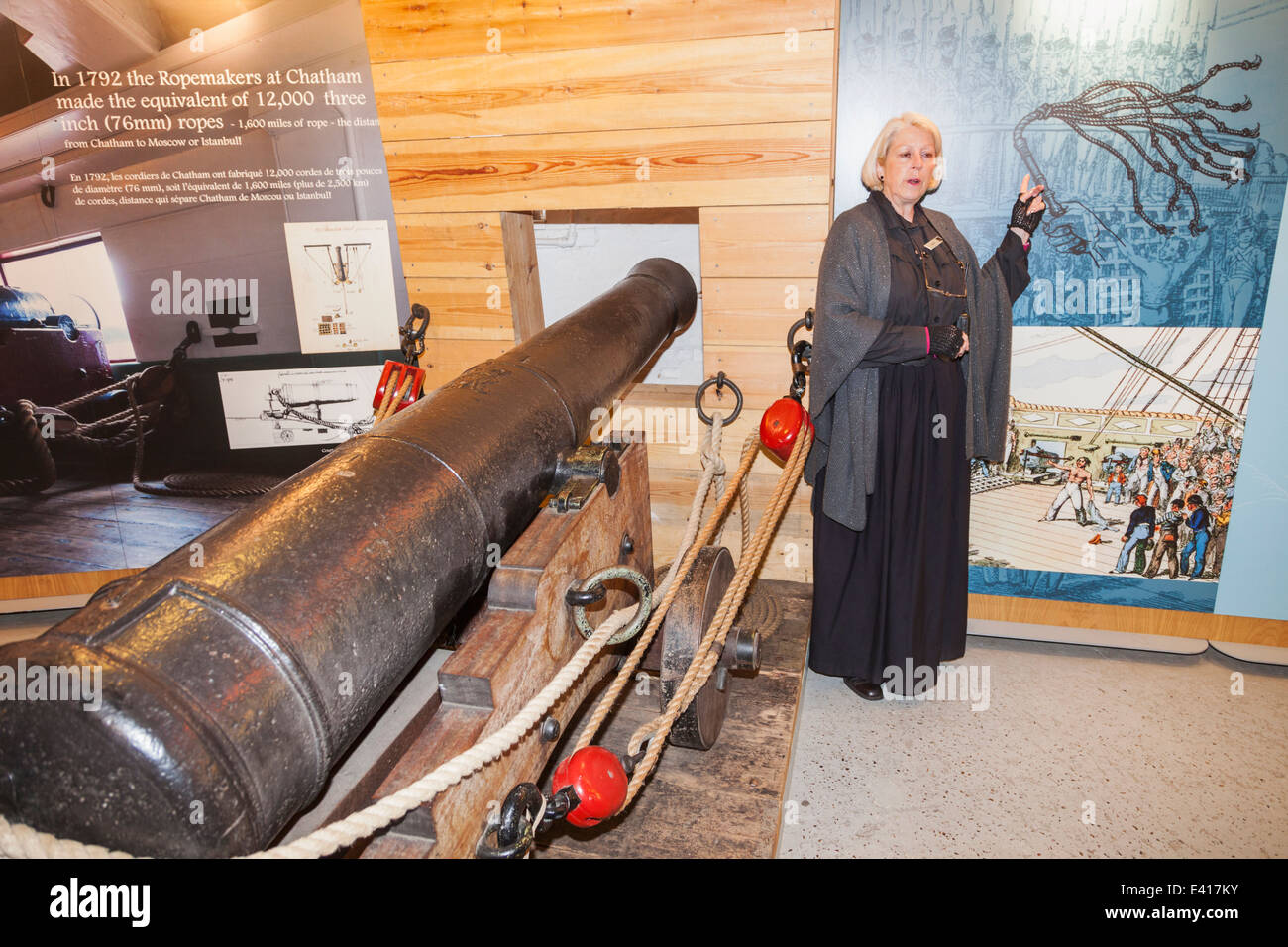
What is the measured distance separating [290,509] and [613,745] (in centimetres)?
156

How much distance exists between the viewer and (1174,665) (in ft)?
11.1

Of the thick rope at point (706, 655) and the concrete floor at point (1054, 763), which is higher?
the thick rope at point (706, 655)

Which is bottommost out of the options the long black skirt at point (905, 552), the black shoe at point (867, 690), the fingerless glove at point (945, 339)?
the black shoe at point (867, 690)

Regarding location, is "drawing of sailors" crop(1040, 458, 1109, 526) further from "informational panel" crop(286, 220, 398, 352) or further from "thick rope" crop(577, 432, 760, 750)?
"informational panel" crop(286, 220, 398, 352)

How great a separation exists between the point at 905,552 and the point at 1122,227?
1.48 m

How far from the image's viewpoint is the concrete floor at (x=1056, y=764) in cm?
250

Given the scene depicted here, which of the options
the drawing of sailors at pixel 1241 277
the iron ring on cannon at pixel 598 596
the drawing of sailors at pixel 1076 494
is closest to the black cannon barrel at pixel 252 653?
A: the iron ring on cannon at pixel 598 596

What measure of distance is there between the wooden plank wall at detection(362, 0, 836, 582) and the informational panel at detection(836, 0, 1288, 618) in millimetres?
268

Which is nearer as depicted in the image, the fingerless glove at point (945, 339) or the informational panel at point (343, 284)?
the fingerless glove at point (945, 339)

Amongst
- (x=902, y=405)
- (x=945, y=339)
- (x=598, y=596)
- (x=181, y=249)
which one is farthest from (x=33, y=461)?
(x=945, y=339)

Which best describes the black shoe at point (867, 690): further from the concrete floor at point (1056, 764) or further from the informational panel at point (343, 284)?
the informational panel at point (343, 284)

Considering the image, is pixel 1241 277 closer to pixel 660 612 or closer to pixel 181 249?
pixel 660 612

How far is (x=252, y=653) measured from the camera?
114 cm

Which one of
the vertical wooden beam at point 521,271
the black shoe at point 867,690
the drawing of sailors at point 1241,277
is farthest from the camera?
the vertical wooden beam at point 521,271
